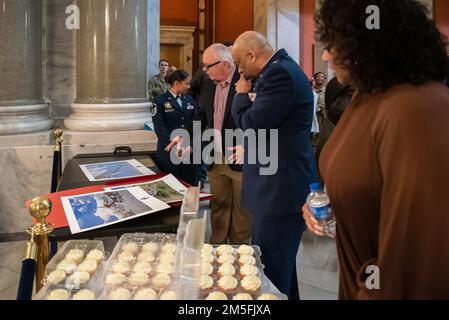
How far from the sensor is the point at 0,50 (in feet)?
12.4

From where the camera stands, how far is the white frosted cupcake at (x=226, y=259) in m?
1.59

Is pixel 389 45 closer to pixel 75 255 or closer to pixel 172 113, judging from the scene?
pixel 75 255

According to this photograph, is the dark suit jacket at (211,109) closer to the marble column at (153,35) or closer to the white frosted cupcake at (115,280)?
the marble column at (153,35)

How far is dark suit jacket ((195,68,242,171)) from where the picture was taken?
3.19 metres

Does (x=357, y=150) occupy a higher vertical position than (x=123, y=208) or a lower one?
higher

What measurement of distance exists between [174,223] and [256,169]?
0.58 metres

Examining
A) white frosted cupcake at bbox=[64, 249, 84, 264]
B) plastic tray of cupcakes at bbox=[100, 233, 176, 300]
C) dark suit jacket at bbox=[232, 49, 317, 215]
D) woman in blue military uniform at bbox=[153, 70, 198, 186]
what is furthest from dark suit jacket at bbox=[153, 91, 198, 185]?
white frosted cupcake at bbox=[64, 249, 84, 264]

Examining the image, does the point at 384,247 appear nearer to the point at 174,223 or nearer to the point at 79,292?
the point at 79,292

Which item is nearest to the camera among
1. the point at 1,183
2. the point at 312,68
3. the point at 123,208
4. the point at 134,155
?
the point at 123,208

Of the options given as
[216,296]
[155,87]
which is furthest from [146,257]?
[155,87]

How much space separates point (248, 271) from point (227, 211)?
2.13 meters

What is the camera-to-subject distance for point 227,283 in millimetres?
1407

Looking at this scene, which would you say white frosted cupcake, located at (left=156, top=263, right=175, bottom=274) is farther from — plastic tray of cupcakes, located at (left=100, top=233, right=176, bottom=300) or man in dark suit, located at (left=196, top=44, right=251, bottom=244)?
man in dark suit, located at (left=196, top=44, right=251, bottom=244)
